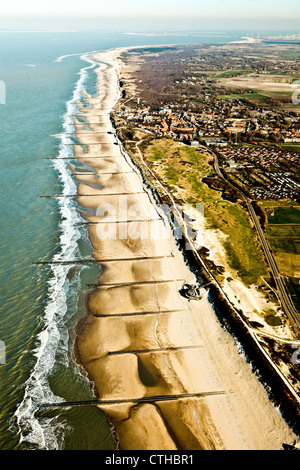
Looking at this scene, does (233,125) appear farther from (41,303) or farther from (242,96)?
(41,303)

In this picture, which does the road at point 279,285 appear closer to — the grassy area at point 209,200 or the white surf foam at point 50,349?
the grassy area at point 209,200

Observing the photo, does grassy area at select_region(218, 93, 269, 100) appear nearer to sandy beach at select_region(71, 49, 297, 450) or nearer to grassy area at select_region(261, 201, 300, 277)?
grassy area at select_region(261, 201, 300, 277)

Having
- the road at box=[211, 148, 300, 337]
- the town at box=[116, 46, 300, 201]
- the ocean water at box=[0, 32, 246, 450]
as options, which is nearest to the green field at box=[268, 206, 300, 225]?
the road at box=[211, 148, 300, 337]

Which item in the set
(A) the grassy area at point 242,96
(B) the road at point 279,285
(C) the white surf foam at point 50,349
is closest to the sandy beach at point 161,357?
(C) the white surf foam at point 50,349

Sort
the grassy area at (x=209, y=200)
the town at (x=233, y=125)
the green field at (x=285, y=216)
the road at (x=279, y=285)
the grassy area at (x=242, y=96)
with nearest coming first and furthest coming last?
the road at (x=279, y=285) < the grassy area at (x=209, y=200) < the green field at (x=285, y=216) < the town at (x=233, y=125) < the grassy area at (x=242, y=96)

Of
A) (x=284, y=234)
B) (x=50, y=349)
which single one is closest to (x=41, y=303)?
(x=50, y=349)

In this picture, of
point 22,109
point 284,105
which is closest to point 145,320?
point 22,109
